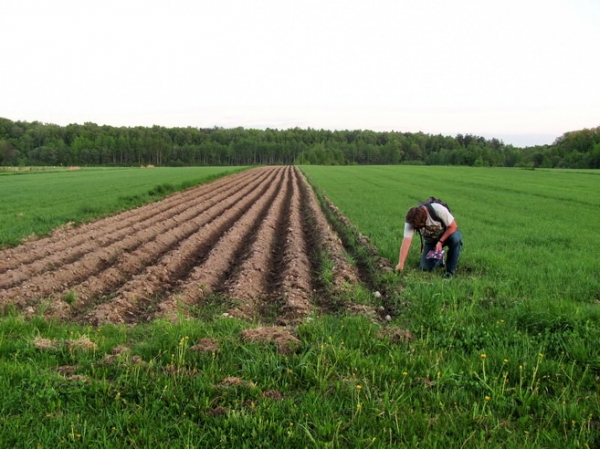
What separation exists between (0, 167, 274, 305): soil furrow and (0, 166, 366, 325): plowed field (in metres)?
0.02

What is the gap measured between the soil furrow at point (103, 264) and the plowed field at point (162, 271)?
0.02 meters

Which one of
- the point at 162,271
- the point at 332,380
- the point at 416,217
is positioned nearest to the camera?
the point at 332,380

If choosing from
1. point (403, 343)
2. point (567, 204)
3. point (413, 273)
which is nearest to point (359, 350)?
point (403, 343)

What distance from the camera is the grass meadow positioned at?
120 inches

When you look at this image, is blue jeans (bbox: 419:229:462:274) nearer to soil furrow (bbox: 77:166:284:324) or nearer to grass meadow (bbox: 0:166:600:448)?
grass meadow (bbox: 0:166:600:448)

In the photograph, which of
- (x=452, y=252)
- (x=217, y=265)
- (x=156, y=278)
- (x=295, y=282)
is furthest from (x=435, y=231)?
(x=156, y=278)

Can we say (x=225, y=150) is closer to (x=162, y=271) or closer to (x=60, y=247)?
(x=60, y=247)

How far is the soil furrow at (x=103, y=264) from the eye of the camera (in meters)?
7.16

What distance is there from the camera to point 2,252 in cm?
1062

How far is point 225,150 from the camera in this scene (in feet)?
447

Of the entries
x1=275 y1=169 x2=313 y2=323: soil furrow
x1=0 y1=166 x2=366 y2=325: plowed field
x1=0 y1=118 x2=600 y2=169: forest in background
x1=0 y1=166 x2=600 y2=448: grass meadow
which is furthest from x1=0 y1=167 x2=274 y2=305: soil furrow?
x1=0 y1=118 x2=600 y2=169: forest in background

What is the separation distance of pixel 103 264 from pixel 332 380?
7534 millimetres

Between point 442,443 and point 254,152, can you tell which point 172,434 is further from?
point 254,152

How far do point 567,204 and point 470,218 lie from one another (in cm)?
820
